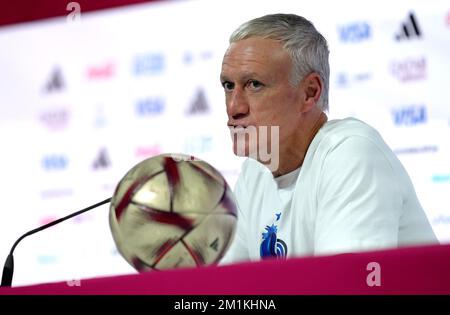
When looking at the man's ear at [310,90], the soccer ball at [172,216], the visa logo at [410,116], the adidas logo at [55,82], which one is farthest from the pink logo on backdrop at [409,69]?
the soccer ball at [172,216]

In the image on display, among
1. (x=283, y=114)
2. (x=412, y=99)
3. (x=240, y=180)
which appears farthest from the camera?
(x=412, y=99)

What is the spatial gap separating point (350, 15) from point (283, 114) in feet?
6.11

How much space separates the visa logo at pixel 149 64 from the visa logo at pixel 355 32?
3.14ft

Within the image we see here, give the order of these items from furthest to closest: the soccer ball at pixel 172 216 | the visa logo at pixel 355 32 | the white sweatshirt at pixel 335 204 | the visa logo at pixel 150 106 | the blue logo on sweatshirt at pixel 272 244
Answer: the visa logo at pixel 150 106 → the visa logo at pixel 355 32 → the blue logo on sweatshirt at pixel 272 244 → the white sweatshirt at pixel 335 204 → the soccer ball at pixel 172 216

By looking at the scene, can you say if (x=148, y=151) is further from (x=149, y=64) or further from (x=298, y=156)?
(x=298, y=156)

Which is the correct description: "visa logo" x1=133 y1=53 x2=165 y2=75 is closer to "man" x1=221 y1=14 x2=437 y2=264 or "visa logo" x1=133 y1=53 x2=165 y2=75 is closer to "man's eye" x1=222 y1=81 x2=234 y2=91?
"man" x1=221 y1=14 x2=437 y2=264

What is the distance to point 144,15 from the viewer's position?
13.7 feet

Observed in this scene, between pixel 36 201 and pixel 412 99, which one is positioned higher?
pixel 412 99

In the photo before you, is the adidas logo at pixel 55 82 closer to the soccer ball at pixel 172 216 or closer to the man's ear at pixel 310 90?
the man's ear at pixel 310 90

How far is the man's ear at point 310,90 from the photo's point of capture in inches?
80.0

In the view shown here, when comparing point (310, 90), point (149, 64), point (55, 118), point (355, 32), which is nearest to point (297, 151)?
point (310, 90)
